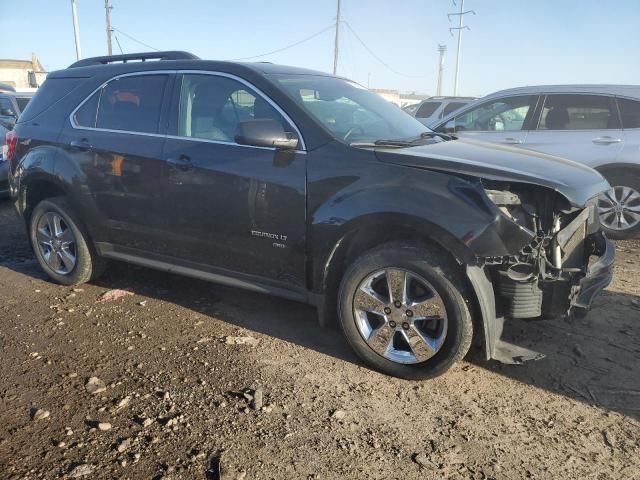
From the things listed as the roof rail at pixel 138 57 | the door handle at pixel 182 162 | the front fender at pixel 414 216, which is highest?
the roof rail at pixel 138 57

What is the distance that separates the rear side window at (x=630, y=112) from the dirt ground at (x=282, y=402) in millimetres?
2817

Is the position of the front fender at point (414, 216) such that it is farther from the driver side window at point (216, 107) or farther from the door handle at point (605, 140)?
the door handle at point (605, 140)

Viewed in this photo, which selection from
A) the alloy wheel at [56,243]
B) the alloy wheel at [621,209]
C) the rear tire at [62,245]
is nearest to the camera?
the rear tire at [62,245]

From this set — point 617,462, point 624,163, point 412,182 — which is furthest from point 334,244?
point 624,163

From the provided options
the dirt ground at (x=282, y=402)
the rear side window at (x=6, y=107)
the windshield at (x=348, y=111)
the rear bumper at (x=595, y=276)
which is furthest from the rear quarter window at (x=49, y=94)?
the rear side window at (x=6, y=107)

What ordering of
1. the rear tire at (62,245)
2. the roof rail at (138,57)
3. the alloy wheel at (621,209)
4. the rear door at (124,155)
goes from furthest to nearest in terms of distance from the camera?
the alloy wheel at (621,209) → the rear tire at (62,245) → the roof rail at (138,57) → the rear door at (124,155)

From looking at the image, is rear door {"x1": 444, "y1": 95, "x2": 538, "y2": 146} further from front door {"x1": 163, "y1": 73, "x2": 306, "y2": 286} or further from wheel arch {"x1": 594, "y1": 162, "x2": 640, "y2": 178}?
front door {"x1": 163, "y1": 73, "x2": 306, "y2": 286}

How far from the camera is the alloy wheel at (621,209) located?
6258 millimetres

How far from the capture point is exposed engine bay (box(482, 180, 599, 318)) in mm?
2914

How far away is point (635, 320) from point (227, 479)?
3282 millimetres

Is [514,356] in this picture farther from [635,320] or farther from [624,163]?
[624,163]

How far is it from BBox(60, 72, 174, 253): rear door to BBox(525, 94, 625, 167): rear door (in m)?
4.68

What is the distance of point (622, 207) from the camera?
632cm

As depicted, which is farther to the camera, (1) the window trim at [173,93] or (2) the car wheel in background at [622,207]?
(2) the car wheel in background at [622,207]
